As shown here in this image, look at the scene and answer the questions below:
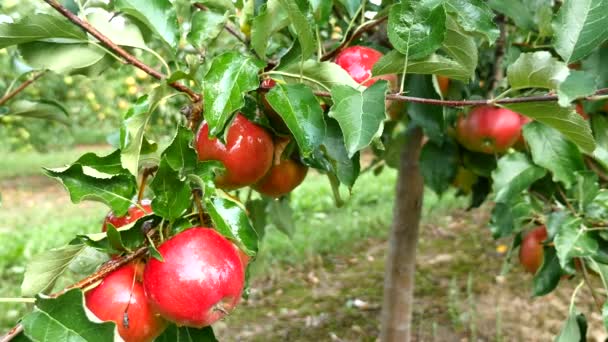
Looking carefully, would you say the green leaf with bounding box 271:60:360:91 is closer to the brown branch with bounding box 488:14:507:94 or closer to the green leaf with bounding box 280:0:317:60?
the green leaf with bounding box 280:0:317:60

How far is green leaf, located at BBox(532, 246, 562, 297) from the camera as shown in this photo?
1.09m

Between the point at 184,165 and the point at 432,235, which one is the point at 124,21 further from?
the point at 432,235

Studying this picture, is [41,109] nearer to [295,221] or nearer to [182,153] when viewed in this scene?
[182,153]

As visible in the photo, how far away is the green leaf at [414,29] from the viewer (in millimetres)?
633

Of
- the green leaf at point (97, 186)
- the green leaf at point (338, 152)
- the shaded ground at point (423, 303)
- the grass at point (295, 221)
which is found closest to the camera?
the green leaf at point (97, 186)

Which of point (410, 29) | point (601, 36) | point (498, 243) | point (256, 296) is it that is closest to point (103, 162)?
point (410, 29)

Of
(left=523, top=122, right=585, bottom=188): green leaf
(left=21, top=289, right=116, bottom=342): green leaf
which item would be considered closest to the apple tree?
(left=21, top=289, right=116, bottom=342): green leaf

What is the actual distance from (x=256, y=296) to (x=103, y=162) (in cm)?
208

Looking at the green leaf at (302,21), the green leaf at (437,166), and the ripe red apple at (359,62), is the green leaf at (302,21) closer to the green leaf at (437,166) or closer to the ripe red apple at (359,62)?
the ripe red apple at (359,62)

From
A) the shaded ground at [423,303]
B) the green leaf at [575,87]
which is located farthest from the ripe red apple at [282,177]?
the shaded ground at [423,303]

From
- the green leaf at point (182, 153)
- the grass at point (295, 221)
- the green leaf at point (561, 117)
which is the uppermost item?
the green leaf at point (561, 117)

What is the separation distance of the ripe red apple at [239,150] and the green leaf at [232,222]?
0.35 ft

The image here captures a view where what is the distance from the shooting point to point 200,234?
0.60 m

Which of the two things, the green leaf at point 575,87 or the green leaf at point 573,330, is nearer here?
the green leaf at point 575,87
